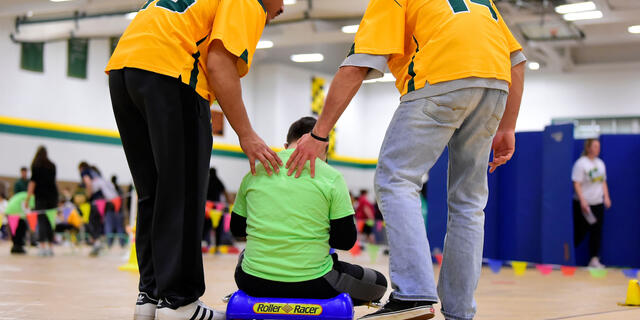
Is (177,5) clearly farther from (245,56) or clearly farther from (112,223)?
(112,223)

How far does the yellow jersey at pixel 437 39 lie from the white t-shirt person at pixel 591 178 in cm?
617

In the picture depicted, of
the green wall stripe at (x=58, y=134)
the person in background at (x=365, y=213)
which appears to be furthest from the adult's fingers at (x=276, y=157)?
the person in background at (x=365, y=213)

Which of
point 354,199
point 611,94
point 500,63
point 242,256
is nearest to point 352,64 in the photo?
point 500,63

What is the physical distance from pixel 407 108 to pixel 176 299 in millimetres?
1053

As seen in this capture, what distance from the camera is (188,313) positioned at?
2.41 m

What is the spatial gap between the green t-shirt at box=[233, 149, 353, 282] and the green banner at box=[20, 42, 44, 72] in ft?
48.0

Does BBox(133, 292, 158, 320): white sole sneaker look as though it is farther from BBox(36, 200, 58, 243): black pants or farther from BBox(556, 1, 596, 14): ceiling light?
BBox(556, 1, 596, 14): ceiling light

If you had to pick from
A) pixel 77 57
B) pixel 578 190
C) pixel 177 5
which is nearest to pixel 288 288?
pixel 177 5

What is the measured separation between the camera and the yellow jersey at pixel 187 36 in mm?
2453

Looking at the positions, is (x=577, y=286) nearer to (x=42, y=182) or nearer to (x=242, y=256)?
(x=242, y=256)

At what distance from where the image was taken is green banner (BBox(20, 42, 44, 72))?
50.5 feet

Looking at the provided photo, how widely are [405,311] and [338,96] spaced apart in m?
0.78

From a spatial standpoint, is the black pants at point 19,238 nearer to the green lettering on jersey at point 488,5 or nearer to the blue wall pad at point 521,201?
the blue wall pad at point 521,201

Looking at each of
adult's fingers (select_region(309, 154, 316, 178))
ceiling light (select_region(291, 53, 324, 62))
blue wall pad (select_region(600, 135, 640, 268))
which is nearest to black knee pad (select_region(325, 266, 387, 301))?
adult's fingers (select_region(309, 154, 316, 178))
